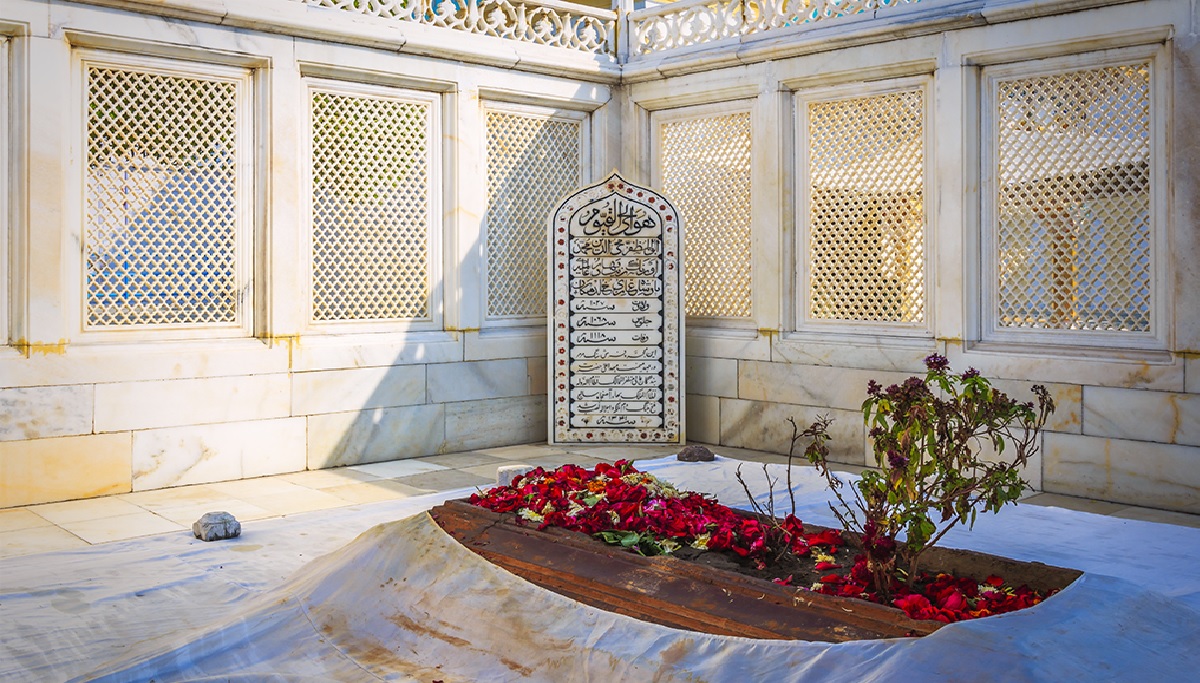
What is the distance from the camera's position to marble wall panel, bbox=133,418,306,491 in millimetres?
6617

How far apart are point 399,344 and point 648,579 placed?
475cm

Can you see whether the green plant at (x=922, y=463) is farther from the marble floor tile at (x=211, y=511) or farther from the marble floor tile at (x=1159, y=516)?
the marble floor tile at (x=211, y=511)

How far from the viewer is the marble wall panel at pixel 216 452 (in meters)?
6.62

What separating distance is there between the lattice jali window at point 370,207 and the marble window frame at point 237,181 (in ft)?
1.35

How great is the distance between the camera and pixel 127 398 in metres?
6.51

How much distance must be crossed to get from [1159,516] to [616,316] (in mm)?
3799

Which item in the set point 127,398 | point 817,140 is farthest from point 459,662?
point 817,140

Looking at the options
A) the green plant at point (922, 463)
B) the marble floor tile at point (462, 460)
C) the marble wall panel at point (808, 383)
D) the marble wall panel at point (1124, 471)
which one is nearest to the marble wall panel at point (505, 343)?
the marble floor tile at point (462, 460)

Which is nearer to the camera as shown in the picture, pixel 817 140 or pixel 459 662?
pixel 459 662

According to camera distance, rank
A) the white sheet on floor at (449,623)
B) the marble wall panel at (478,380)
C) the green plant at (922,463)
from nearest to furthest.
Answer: the white sheet on floor at (449,623)
the green plant at (922,463)
the marble wall panel at (478,380)

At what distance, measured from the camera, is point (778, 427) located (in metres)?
8.03

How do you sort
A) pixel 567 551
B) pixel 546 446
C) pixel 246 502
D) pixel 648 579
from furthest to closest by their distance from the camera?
pixel 546 446 < pixel 246 502 < pixel 567 551 < pixel 648 579

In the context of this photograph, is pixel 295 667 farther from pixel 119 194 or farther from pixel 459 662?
pixel 119 194

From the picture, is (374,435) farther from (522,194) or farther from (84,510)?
(522,194)
